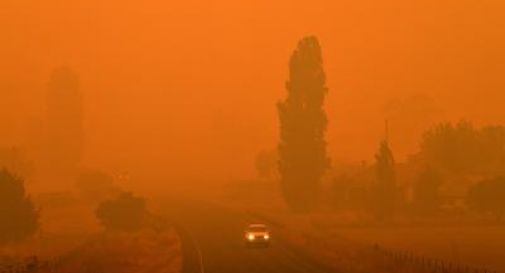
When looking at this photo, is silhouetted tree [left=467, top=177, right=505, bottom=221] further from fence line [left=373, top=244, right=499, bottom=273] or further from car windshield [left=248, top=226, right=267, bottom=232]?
fence line [left=373, top=244, right=499, bottom=273]

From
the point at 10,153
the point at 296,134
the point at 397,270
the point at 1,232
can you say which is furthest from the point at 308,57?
the point at 10,153

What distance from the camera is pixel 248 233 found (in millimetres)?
60250

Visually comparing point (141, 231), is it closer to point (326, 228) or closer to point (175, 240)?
point (175, 240)

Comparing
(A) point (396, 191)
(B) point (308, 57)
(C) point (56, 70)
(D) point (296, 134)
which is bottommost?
(A) point (396, 191)

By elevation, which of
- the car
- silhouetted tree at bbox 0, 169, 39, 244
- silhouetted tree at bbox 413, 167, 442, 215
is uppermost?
silhouetted tree at bbox 413, 167, 442, 215

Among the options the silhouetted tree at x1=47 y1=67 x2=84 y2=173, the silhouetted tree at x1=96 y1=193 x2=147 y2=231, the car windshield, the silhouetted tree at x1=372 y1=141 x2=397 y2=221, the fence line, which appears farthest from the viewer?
the silhouetted tree at x1=47 y1=67 x2=84 y2=173

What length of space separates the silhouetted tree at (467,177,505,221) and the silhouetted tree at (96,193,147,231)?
38077 millimetres

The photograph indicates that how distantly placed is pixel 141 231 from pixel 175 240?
31.4 ft

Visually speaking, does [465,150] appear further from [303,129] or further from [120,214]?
[120,214]

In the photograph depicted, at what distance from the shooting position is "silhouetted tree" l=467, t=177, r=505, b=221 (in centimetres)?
7912

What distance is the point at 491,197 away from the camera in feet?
261

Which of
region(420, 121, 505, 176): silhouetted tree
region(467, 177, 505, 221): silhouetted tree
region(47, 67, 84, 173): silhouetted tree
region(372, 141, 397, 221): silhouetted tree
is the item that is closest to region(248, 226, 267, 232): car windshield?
region(372, 141, 397, 221): silhouetted tree

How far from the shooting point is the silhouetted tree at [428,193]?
87.6m

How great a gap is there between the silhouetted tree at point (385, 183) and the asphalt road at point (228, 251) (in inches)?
614
